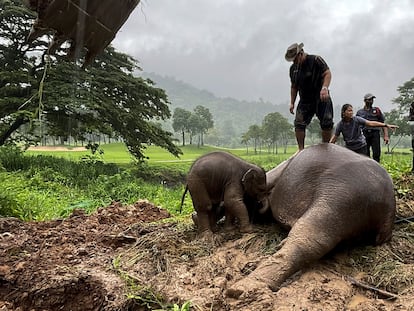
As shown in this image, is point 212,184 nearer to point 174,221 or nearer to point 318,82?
point 174,221

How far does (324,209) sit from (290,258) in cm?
48

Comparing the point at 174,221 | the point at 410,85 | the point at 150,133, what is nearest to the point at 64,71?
the point at 150,133

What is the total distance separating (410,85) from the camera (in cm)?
4841

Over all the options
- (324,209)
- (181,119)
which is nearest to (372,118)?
(324,209)

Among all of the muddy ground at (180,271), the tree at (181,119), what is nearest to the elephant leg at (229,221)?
the muddy ground at (180,271)

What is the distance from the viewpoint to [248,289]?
108 inches

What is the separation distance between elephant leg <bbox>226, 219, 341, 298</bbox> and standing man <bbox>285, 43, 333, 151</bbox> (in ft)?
5.37

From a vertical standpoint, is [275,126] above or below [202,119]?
below

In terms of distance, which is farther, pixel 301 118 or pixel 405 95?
pixel 405 95

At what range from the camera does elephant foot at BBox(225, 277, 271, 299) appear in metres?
2.70

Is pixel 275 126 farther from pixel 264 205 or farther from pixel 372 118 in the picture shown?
pixel 264 205

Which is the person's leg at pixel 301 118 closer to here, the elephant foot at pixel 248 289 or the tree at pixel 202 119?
the elephant foot at pixel 248 289

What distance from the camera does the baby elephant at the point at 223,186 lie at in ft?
13.5

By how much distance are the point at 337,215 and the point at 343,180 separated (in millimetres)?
299
